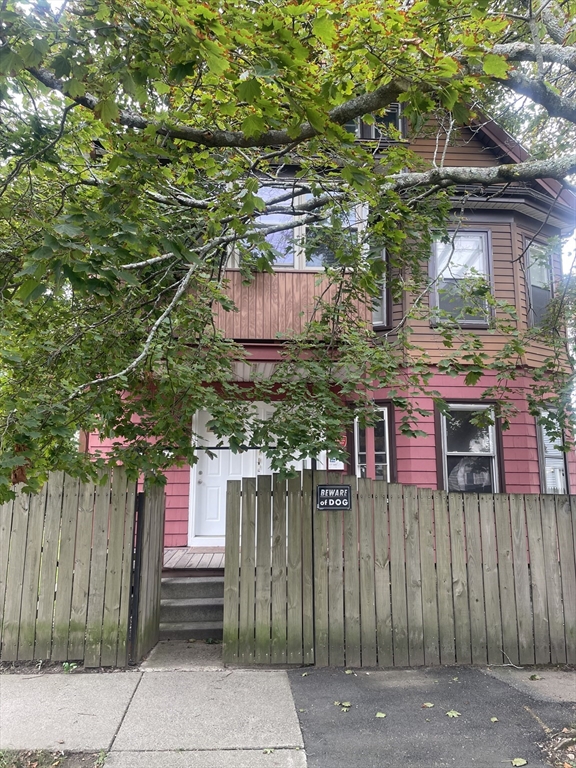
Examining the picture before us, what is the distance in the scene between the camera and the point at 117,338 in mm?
4949

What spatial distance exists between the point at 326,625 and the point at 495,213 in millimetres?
8029

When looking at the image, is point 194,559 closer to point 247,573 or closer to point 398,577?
point 247,573

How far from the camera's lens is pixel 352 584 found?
5078mm

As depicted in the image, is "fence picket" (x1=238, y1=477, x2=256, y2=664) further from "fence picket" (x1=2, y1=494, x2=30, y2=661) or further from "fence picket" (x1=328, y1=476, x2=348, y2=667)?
"fence picket" (x1=2, y1=494, x2=30, y2=661)

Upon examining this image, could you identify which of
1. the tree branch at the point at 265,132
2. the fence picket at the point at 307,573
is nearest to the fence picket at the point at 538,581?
the fence picket at the point at 307,573

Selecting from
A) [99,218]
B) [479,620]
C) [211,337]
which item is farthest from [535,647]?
[99,218]

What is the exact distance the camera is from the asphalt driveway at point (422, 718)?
10.9ft

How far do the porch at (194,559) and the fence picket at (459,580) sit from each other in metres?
3.07

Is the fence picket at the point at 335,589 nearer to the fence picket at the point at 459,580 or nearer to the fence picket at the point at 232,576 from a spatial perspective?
the fence picket at the point at 232,576

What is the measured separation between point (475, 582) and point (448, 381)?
15.0ft

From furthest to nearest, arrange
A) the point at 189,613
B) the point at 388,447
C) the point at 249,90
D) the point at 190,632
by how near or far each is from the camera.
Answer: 1. the point at 388,447
2. the point at 189,613
3. the point at 190,632
4. the point at 249,90

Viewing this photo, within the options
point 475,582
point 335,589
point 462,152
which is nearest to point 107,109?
point 335,589

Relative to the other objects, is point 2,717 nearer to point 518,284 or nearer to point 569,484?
point 569,484

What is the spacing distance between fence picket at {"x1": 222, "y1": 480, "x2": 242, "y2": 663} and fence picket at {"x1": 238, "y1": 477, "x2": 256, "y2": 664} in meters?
0.05
